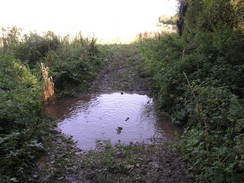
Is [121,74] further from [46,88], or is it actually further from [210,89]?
[210,89]

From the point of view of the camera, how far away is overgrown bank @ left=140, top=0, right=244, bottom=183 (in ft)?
12.0

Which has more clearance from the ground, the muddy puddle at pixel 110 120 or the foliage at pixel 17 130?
the foliage at pixel 17 130

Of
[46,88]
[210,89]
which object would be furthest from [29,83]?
[210,89]

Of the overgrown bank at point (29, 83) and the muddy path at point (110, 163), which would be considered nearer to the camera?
the muddy path at point (110, 163)

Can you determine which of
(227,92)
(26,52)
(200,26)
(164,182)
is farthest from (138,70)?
(164,182)

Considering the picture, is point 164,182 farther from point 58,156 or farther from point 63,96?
point 63,96

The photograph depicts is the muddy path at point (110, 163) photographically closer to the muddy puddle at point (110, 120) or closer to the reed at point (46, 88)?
the muddy puddle at point (110, 120)

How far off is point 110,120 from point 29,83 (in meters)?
2.99

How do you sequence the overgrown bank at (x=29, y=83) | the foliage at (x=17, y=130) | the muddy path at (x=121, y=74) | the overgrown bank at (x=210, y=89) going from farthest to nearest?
the muddy path at (x=121, y=74) < the overgrown bank at (x=29, y=83) < the foliage at (x=17, y=130) < the overgrown bank at (x=210, y=89)

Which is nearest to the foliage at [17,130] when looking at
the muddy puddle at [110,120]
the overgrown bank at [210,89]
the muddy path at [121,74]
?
the muddy puddle at [110,120]

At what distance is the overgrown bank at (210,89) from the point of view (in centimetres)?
365

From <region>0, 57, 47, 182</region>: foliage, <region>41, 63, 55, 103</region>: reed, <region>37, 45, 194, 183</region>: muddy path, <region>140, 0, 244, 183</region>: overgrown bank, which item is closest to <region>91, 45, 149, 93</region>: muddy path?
<region>140, 0, 244, 183</region>: overgrown bank

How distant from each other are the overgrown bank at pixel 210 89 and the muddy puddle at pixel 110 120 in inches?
22.0

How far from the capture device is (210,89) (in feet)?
17.4
